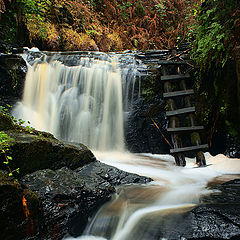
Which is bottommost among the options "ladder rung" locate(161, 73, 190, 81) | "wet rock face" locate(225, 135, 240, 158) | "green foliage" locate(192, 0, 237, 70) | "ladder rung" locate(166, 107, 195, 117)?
"wet rock face" locate(225, 135, 240, 158)

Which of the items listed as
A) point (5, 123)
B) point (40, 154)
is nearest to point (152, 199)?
point (40, 154)

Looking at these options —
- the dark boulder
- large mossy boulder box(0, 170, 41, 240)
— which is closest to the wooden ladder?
the dark boulder

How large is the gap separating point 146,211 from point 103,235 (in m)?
0.58

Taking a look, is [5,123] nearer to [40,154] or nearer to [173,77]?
[40,154]

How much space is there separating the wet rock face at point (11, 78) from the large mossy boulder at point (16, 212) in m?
5.06

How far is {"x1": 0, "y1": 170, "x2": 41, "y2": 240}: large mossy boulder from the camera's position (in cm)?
190

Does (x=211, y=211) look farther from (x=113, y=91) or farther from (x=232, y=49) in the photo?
(x=113, y=91)

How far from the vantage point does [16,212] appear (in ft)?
6.51

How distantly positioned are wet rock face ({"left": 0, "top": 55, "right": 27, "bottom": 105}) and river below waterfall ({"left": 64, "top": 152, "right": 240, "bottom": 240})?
413cm

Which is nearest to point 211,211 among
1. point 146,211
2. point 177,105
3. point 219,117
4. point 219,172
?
point 146,211

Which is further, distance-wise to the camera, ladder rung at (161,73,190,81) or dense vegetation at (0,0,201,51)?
dense vegetation at (0,0,201,51)

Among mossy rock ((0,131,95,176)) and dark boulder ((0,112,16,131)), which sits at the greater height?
dark boulder ((0,112,16,131))

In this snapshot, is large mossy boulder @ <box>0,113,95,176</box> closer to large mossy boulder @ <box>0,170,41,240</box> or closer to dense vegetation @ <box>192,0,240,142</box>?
large mossy boulder @ <box>0,170,41,240</box>

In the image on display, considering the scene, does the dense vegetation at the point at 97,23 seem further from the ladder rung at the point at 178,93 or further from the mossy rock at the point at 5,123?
the mossy rock at the point at 5,123
